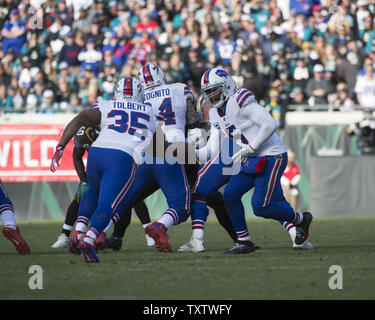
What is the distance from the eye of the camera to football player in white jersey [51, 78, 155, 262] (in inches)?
328

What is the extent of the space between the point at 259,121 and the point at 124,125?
1.50 metres

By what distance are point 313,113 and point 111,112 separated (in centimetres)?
879

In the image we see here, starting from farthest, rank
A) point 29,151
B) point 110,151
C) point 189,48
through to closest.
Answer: point 189,48, point 29,151, point 110,151

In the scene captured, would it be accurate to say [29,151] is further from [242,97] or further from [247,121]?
[242,97]

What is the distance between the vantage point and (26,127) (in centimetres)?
1648

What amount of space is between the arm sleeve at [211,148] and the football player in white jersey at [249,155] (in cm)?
32

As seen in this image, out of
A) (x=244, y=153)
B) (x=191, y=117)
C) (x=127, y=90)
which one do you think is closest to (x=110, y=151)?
(x=127, y=90)

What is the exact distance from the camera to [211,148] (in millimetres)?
10070
